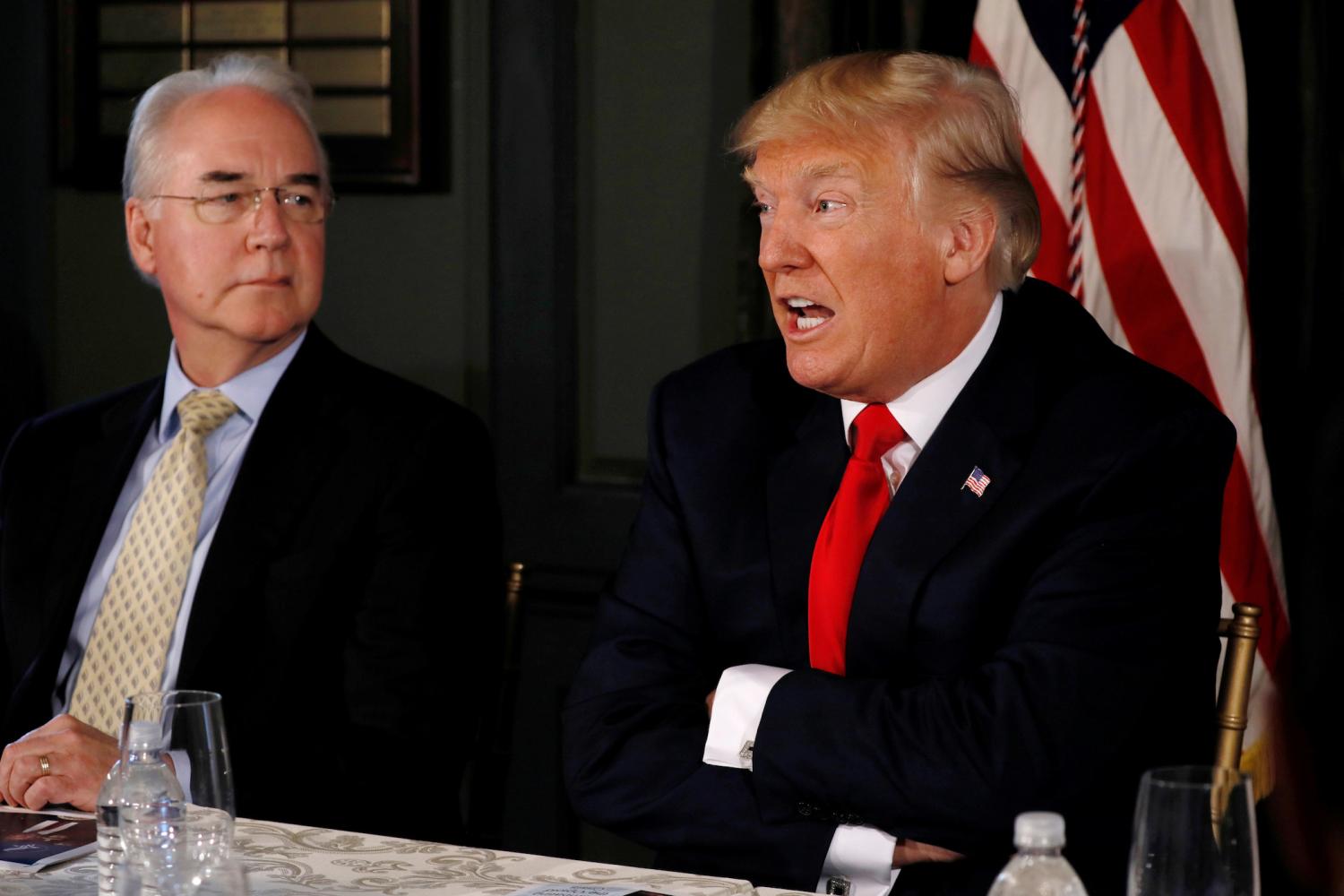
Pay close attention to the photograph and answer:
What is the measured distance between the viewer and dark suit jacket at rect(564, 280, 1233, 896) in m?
1.93

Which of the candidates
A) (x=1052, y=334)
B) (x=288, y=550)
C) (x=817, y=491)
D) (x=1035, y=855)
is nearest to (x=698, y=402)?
(x=817, y=491)

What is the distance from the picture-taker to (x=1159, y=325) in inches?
107

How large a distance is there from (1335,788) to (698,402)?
1621mm

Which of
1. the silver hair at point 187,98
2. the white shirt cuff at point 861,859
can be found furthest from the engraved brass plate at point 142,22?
the white shirt cuff at point 861,859

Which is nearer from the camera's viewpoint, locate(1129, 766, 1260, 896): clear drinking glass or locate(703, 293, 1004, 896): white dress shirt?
locate(1129, 766, 1260, 896): clear drinking glass

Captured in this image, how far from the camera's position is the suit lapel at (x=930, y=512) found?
207 cm

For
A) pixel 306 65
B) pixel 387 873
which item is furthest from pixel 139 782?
pixel 306 65

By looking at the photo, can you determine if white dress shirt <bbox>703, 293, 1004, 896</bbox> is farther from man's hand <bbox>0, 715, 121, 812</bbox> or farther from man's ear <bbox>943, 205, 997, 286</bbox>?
man's hand <bbox>0, 715, 121, 812</bbox>

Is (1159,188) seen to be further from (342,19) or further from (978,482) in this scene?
(342,19)

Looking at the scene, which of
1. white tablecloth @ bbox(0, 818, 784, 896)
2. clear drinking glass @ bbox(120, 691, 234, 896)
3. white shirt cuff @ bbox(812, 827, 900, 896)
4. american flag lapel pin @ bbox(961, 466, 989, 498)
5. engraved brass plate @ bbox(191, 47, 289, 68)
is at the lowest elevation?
white shirt cuff @ bbox(812, 827, 900, 896)

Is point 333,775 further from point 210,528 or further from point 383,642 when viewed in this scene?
point 210,528

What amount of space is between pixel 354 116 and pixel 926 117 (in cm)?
176

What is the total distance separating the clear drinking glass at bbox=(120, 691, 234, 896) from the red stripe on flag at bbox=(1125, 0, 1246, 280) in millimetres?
1906

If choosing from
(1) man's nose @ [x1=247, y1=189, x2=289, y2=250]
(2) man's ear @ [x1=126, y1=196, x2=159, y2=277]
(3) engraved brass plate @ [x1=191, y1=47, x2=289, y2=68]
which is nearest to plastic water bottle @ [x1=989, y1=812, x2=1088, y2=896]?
(1) man's nose @ [x1=247, y1=189, x2=289, y2=250]
